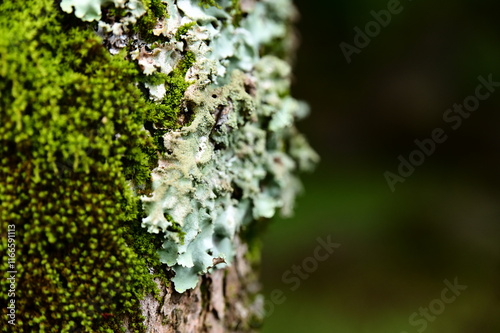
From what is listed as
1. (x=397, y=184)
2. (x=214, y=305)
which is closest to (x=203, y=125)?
(x=214, y=305)

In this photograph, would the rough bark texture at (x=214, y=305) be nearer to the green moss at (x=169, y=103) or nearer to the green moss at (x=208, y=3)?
the green moss at (x=169, y=103)

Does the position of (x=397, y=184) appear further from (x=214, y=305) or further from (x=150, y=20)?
(x=150, y=20)

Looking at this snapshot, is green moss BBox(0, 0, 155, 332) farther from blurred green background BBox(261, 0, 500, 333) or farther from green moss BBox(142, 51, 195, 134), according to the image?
blurred green background BBox(261, 0, 500, 333)

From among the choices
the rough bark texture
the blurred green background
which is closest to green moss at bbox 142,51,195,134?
the rough bark texture

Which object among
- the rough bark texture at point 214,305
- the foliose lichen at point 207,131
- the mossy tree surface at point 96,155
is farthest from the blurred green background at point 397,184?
the mossy tree surface at point 96,155

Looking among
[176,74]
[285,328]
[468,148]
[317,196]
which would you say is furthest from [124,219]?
[468,148]

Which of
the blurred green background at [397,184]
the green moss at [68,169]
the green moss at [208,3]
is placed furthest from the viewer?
the blurred green background at [397,184]

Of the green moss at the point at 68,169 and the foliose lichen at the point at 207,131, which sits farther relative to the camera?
the foliose lichen at the point at 207,131
